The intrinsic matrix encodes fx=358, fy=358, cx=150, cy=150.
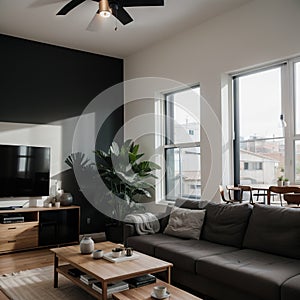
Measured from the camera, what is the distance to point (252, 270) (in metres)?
2.82

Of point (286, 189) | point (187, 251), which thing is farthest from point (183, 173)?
point (187, 251)

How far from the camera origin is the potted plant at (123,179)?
19.0 ft

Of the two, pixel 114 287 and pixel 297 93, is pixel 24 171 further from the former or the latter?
pixel 297 93

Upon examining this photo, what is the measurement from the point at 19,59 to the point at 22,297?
3.84 meters

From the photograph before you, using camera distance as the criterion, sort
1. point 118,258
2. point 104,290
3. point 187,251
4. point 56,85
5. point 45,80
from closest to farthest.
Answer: point 104,290, point 118,258, point 187,251, point 45,80, point 56,85

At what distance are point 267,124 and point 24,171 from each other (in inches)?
145

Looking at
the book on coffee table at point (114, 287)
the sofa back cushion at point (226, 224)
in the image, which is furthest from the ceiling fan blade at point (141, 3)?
the book on coffee table at point (114, 287)

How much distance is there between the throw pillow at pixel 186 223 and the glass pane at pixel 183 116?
5.22 feet

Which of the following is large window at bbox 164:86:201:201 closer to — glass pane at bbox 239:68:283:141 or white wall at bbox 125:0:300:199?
white wall at bbox 125:0:300:199

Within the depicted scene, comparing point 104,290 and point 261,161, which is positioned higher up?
point 261,161

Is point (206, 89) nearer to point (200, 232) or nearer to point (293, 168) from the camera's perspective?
point (293, 168)

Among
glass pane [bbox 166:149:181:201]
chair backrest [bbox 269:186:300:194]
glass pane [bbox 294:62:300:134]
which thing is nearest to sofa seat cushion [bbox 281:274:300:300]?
chair backrest [bbox 269:186:300:194]

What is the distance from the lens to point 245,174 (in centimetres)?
495

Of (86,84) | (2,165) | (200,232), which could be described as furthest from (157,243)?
(86,84)
